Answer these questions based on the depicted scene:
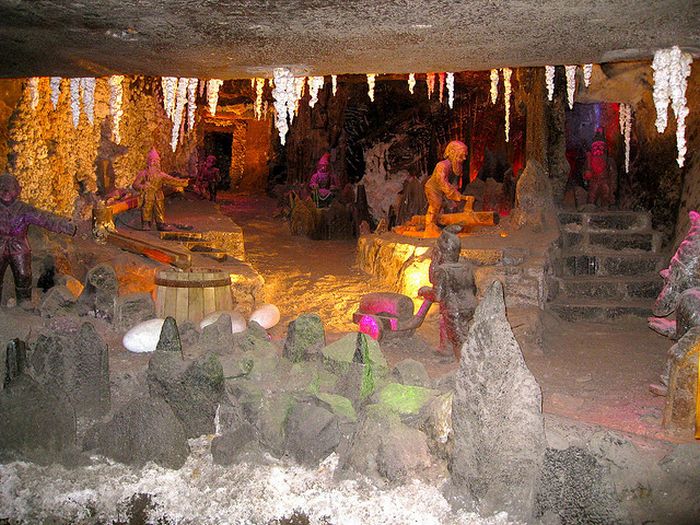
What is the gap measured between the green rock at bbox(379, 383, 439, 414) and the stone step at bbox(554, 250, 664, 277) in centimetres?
563

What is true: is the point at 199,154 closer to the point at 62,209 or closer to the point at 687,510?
the point at 62,209

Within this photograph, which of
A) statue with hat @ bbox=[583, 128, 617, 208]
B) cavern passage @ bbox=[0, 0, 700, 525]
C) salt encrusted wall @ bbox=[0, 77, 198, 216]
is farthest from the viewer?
statue with hat @ bbox=[583, 128, 617, 208]

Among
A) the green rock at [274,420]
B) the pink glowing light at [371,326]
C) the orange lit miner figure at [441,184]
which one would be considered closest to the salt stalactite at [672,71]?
the green rock at [274,420]

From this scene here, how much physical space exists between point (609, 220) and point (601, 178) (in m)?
1.51

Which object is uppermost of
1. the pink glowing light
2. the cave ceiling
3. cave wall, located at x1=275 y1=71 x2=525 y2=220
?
cave wall, located at x1=275 y1=71 x2=525 y2=220

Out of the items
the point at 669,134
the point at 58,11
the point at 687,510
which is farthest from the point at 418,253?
the point at 58,11

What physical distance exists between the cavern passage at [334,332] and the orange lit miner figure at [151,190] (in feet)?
0.51

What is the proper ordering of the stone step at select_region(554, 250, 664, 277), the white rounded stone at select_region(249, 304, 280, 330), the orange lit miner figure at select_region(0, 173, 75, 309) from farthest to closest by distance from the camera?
the stone step at select_region(554, 250, 664, 277), the white rounded stone at select_region(249, 304, 280, 330), the orange lit miner figure at select_region(0, 173, 75, 309)

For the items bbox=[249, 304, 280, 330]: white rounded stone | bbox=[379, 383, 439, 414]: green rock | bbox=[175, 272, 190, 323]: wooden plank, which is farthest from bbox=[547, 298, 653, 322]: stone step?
bbox=[175, 272, 190, 323]: wooden plank

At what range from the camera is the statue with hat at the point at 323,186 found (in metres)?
15.5

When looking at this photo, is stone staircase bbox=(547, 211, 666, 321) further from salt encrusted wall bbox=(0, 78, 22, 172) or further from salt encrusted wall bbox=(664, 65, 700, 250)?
salt encrusted wall bbox=(0, 78, 22, 172)

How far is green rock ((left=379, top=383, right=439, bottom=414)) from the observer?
405 cm

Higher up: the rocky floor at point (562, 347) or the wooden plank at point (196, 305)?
the wooden plank at point (196, 305)

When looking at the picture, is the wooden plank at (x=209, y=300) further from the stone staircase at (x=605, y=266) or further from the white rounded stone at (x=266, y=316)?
the stone staircase at (x=605, y=266)
